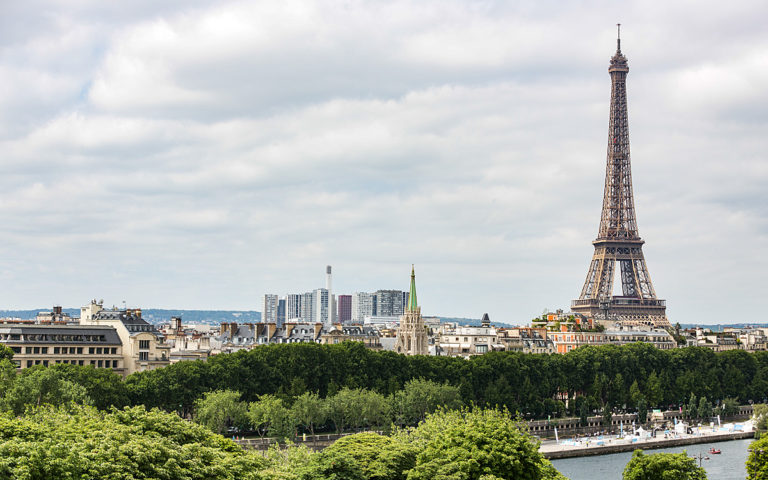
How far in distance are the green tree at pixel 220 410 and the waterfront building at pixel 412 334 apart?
4672cm

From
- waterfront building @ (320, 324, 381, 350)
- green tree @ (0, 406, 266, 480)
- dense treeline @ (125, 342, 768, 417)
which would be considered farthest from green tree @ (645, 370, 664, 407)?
green tree @ (0, 406, 266, 480)

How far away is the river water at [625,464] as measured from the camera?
8338cm

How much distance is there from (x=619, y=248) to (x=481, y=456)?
428 feet

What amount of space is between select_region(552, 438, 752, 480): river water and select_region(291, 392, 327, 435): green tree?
21.2 m

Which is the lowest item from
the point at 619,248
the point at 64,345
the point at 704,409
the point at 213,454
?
the point at 704,409

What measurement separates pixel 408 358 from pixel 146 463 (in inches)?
2754

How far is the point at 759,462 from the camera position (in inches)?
2462

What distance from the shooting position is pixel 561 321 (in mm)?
165375

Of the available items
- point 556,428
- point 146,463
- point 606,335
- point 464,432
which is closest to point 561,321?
point 606,335

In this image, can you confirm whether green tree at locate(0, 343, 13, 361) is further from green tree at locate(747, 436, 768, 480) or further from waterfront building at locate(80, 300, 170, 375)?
green tree at locate(747, 436, 768, 480)

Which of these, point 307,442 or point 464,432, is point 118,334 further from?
point 464,432

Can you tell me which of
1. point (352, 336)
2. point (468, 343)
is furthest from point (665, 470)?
point (352, 336)

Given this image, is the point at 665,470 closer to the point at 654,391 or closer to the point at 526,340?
the point at 654,391

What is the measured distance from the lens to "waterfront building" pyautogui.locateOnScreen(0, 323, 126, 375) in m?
94.1
